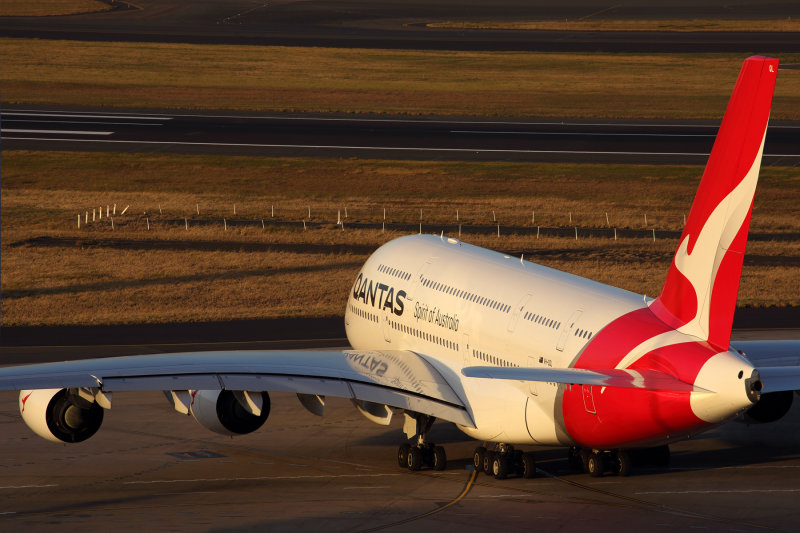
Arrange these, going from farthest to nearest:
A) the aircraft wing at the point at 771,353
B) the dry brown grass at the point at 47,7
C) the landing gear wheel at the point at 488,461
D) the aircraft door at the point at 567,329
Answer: the dry brown grass at the point at 47,7
the aircraft wing at the point at 771,353
the landing gear wheel at the point at 488,461
the aircraft door at the point at 567,329

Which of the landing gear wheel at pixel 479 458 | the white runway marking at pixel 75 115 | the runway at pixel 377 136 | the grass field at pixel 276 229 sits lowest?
the landing gear wheel at pixel 479 458

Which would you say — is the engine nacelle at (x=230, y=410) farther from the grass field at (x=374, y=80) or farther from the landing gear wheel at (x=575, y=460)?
the grass field at (x=374, y=80)

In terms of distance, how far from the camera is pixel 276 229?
74375 millimetres

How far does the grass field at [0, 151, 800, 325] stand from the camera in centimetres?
5956

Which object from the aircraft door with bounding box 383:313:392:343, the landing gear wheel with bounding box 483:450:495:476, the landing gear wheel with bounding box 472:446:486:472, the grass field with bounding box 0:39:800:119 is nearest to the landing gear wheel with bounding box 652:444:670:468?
the landing gear wheel with bounding box 483:450:495:476

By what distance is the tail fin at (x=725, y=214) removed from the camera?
26.6m

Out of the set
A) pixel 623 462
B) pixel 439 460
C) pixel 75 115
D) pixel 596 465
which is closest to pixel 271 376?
pixel 439 460

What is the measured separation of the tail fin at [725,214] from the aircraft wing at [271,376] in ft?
25.2

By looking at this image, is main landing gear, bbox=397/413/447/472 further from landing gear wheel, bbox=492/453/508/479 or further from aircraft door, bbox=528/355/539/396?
aircraft door, bbox=528/355/539/396

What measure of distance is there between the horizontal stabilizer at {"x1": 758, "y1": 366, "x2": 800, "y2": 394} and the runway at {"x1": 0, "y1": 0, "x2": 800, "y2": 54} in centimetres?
11807

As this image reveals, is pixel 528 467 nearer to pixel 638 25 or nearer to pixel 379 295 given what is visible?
pixel 379 295

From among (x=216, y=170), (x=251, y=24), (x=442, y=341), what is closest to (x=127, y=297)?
(x=442, y=341)

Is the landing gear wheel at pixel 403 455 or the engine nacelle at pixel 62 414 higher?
the engine nacelle at pixel 62 414

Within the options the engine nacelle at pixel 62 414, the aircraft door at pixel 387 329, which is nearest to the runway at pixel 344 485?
the engine nacelle at pixel 62 414
